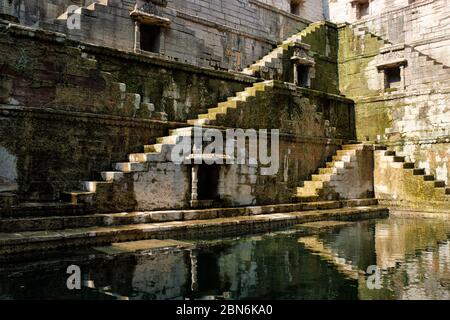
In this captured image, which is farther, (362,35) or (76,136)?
(362,35)

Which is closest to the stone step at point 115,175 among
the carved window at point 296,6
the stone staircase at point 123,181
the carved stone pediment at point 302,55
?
the stone staircase at point 123,181

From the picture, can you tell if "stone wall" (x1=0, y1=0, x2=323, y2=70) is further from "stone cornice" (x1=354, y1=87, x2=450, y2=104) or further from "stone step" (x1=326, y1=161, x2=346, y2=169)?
"stone step" (x1=326, y1=161, x2=346, y2=169)

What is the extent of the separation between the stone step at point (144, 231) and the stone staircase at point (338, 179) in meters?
0.90

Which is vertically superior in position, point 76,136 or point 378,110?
point 378,110

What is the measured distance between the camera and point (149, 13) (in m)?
13.7

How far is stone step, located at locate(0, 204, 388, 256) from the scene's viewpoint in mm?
5559

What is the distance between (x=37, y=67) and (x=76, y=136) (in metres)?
1.48

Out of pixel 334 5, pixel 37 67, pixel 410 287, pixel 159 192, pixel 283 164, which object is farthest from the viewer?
pixel 334 5

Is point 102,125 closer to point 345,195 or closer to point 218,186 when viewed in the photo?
point 218,186

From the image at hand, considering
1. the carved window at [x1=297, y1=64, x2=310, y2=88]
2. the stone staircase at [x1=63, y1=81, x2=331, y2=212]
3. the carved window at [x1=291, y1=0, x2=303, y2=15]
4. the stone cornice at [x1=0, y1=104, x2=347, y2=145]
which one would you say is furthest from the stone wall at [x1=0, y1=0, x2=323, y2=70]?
the stone staircase at [x1=63, y1=81, x2=331, y2=212]

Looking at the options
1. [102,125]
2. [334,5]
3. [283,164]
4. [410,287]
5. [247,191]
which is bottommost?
[410,287]

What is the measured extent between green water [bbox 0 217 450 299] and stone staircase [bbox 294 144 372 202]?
161 inches
